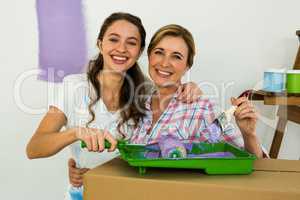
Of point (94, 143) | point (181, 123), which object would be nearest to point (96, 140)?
point (94, 143)

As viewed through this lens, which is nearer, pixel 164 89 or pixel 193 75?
pixel 164 89

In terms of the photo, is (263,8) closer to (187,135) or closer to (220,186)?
(187,135)

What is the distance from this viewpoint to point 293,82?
1.23m

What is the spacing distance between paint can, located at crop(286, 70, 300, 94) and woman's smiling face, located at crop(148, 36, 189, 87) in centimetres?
40

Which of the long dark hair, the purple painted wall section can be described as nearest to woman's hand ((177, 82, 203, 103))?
the long dark hair

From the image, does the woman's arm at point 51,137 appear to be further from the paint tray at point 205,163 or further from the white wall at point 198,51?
the white wall at point 198,51

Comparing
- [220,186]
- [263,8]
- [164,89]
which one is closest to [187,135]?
[164,89]

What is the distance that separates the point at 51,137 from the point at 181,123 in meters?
0.37

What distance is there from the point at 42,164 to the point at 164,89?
778 mm

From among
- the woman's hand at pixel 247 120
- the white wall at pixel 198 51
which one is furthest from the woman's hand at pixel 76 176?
the white wall at pixel 198 51

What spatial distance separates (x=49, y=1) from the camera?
153 cm

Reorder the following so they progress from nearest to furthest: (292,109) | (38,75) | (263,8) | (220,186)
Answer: (220,186)
(292,109)
(263,8)
(38,75)

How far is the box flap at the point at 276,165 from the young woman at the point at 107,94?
15.0 inches

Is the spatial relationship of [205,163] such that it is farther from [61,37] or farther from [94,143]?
[61,37]
